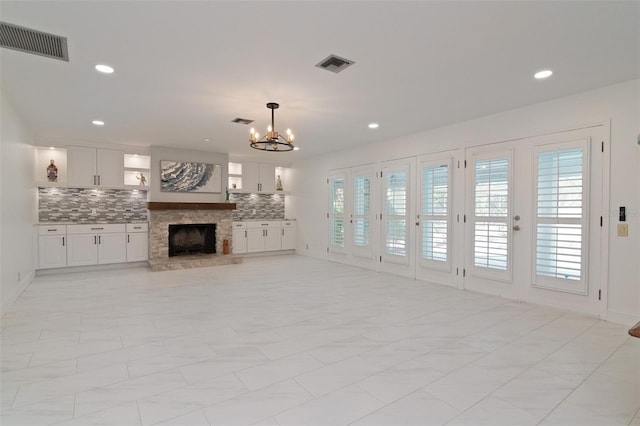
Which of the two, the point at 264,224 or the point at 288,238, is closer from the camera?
the point at 264,224

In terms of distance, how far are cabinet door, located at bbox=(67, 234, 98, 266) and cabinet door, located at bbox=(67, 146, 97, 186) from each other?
1.10 metres

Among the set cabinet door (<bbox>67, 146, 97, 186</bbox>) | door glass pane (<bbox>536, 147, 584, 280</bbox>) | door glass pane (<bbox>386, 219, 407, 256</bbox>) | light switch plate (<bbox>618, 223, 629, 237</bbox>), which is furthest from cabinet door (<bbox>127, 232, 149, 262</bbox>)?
light switch plate (<bbox>618, 223, 629, 237</bbox>)

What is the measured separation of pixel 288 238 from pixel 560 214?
21.3 ft

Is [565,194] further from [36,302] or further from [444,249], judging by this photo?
[36,302]

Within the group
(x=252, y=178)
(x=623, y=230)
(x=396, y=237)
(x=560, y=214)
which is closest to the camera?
(x=623, y=230)

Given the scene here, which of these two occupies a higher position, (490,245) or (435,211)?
(435,211)

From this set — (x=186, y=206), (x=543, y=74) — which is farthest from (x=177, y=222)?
(x=543, y=74)

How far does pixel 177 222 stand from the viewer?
24.3 feet

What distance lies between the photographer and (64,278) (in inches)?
233

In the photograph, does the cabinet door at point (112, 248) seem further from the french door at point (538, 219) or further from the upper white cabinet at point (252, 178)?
the french door at point (538, 219)

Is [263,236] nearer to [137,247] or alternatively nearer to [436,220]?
[137,247]

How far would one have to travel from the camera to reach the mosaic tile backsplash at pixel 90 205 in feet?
21.7

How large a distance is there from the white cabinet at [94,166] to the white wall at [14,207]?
78 cm

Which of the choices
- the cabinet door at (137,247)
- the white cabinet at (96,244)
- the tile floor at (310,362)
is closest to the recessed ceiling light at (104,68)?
the tile floor at (310,362)
